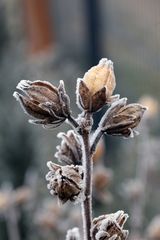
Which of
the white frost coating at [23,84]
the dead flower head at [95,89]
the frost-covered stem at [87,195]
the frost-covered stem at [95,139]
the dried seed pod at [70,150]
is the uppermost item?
the white frost coating at [23,84]

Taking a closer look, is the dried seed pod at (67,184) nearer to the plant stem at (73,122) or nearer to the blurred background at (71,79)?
the plant stem at (73,122)

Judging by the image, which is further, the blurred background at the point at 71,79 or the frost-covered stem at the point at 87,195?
the blurred background at the point at 71,79

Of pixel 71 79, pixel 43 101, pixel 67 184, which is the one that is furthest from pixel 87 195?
pixel 71 79

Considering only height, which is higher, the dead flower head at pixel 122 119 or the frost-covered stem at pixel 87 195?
the dead flower head at pixel 122 119

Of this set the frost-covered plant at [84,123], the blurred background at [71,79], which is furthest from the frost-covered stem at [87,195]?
the blurred background at [71,79]

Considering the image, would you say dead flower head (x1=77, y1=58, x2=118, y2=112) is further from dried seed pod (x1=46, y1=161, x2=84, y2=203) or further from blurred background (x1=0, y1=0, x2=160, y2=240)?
blurred background (x1=0, y1=0, x2=160, y2=240)

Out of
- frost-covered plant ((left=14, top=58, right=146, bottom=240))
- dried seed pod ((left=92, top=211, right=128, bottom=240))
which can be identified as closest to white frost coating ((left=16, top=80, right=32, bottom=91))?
frost-covered plant ((left=14, top=58, right=146, bottom=240))
